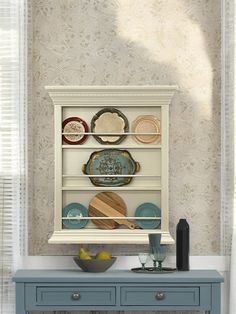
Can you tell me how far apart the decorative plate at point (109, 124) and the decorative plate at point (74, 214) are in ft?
1.37

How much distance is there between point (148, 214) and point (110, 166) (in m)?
0.36

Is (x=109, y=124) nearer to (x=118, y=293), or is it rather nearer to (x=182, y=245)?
(x=182, y=245)

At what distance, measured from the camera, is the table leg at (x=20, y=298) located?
4.21 metres

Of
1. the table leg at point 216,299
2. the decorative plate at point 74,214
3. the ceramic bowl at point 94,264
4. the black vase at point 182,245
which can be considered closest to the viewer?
the table leg at point 216,299

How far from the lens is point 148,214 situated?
14.9 feet

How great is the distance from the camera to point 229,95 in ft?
14.8

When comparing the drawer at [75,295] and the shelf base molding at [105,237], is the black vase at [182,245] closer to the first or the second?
the shelf base molding at [105,237]

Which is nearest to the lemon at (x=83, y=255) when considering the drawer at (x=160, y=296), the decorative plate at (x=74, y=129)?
→ the drawer at (x=160, y=296)

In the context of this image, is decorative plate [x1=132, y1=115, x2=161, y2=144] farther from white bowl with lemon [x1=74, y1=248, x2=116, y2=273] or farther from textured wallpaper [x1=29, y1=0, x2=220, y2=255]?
white bowl with lemon [x1=74, y1=248, x2=116, y2=273]

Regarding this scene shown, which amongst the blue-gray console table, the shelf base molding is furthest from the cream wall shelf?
the blue-gray console table

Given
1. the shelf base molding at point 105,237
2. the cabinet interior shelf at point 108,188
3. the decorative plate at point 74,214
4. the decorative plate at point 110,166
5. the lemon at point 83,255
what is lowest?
the lemon at point 83,255

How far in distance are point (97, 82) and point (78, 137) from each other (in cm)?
35

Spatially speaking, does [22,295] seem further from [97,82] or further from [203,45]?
[203,45]

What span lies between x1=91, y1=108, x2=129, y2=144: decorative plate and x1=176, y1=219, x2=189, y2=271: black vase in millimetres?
621
